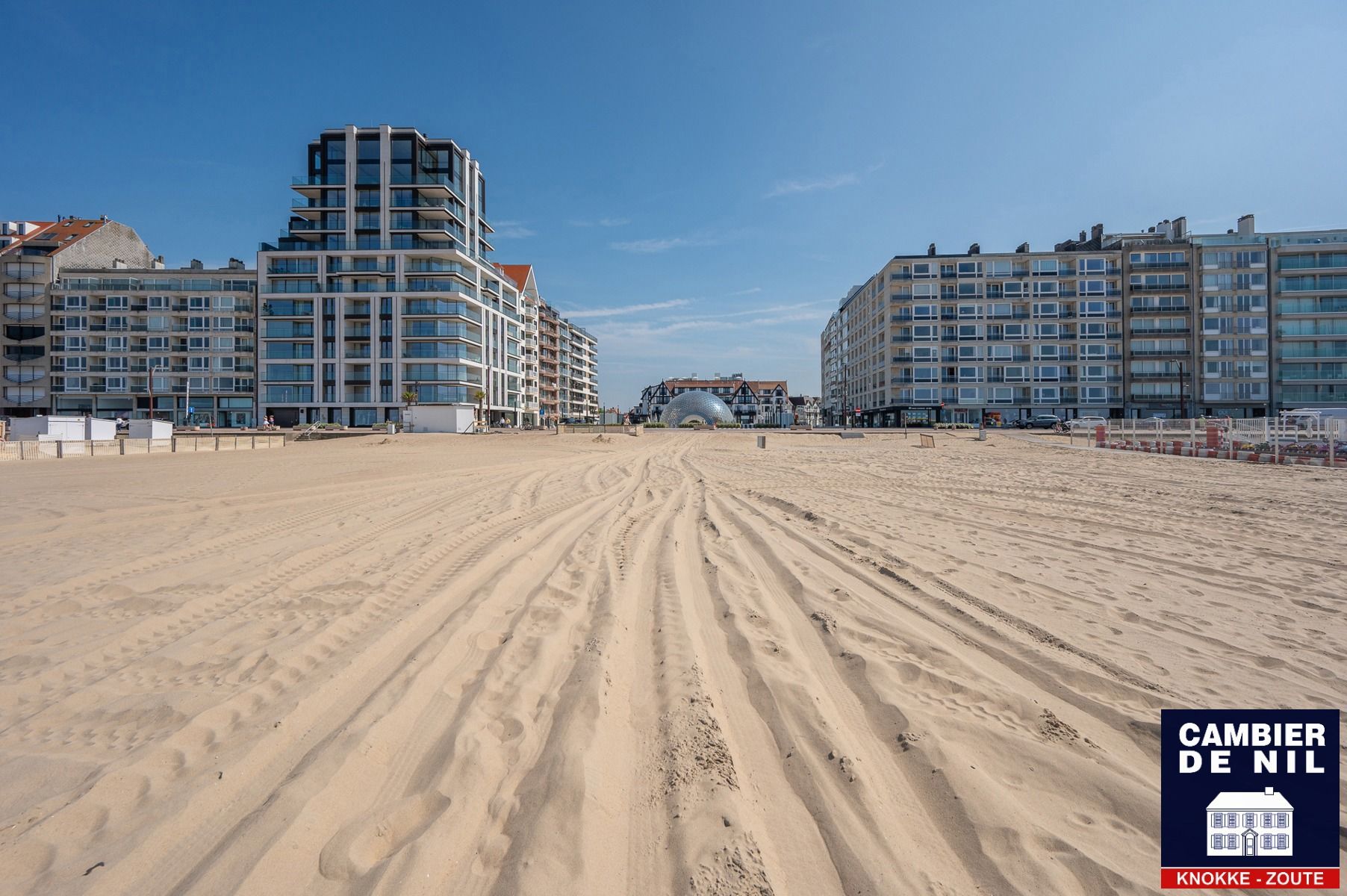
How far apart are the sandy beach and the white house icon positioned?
22 centimetres

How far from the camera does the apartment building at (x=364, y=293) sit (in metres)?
57.8

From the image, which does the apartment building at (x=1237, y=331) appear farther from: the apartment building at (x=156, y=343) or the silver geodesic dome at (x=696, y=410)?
the apartment building at (x=156, y=343)

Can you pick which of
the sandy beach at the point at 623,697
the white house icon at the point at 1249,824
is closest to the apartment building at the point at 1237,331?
the sandy beach at the point at 623,697

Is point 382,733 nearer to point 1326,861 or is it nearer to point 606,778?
point 606,778

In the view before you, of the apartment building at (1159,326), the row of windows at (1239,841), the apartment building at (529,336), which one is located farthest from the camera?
the apartment building at (529,336)

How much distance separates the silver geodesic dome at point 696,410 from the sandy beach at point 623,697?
88.3 meters

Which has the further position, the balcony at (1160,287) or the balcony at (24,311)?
the balcony at (1160,287)

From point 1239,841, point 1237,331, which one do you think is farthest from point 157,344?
point 1237,331

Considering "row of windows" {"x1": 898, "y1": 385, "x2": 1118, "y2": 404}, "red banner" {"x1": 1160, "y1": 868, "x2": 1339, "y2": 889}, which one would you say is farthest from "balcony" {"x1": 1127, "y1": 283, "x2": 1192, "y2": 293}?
"red banner" {"x1": 1160, "y1": 868, "x2": 1339, "y2": 889}

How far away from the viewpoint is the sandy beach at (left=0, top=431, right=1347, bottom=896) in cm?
213

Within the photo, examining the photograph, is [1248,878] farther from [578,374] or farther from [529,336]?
[578,374]

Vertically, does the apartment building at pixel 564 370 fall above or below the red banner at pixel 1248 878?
above

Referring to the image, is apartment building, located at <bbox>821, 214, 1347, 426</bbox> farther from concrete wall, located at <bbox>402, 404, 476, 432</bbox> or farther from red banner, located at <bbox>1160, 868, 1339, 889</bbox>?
red banner, located at <bbox>1160, 868, 1339, 889</bbox>

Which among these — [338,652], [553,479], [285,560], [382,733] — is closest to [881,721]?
[382,733]
